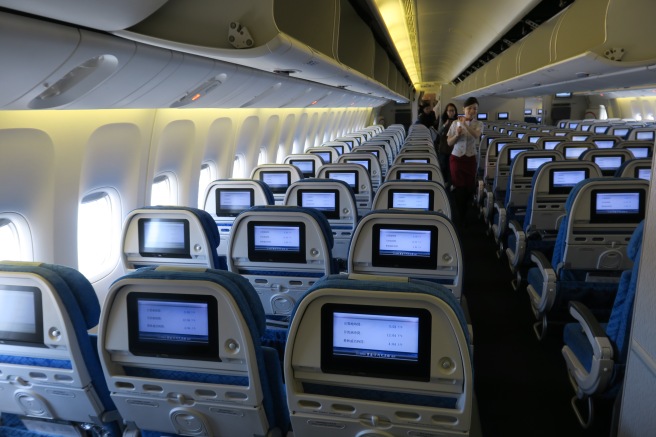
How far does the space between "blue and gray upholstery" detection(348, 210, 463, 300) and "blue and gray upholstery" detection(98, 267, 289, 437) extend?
1735 millimetres

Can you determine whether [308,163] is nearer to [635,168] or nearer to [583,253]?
[635,168]

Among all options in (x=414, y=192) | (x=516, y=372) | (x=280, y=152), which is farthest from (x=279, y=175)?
(x=280, y=152)

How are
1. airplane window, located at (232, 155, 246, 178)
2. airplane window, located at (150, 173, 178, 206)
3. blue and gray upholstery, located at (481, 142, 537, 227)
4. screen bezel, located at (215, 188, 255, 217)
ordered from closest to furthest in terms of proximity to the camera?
screen bezel, located at (215, 188, 255, 217) → airplane window, located at (150, 173, 178, 206) → blue and gray upholstery, located at (481, 142, 537, 227) → airplane window, located at (232, 155, 246, 178)

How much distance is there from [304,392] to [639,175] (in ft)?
18.4

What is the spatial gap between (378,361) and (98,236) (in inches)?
A: 182

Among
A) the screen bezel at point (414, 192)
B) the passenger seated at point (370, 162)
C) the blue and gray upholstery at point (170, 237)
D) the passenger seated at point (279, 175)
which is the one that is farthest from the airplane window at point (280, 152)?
the blue and gray upholstery at point (170, 237)

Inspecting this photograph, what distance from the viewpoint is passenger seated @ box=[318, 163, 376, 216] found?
7586mm

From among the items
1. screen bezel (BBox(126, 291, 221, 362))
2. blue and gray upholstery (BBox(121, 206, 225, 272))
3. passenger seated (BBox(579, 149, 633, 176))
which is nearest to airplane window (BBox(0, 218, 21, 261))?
blue and gray upholstery (BBox(121, 206, 225, 272))

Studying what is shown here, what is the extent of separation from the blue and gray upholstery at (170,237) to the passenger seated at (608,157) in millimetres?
6141

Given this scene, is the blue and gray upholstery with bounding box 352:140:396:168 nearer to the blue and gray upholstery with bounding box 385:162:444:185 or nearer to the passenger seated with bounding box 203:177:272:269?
the blue and gray upholstery with bounding box 385:162:444:185

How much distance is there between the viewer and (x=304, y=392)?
2.33 meters

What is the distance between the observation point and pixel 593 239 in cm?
483

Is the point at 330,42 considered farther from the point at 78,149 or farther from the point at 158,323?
the point at 158,323

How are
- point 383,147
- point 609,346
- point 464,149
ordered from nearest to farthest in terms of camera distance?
1. point 609,346
2. point 464,149
3. point 383,147
